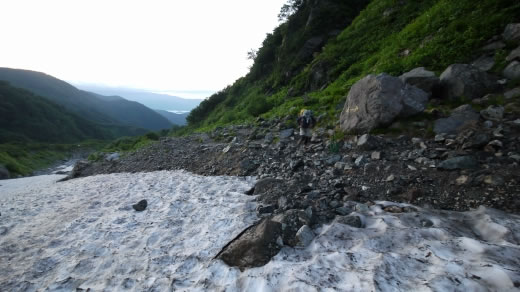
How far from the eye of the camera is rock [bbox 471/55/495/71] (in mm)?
9156

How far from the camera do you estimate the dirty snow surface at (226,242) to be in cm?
343

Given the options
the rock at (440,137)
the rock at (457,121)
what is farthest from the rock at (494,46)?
the rock at (440,137)

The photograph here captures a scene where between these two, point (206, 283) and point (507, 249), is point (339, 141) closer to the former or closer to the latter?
point (507, 249)

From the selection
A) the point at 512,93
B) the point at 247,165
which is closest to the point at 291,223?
the point at 247,165

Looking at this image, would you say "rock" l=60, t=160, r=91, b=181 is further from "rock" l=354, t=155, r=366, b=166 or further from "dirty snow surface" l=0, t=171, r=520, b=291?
"rock" l=354, t=155, r=366, b=166

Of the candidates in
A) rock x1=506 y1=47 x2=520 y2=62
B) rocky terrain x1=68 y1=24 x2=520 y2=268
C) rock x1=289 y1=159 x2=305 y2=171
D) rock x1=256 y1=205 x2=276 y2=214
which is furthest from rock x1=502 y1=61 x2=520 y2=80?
rock x1=256 y1=205 x2=276 y2=214

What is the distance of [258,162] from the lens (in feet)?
32.8

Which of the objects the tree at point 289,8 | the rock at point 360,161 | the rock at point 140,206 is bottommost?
the rock at point 140,206

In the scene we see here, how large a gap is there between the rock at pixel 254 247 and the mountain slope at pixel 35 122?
12048cm

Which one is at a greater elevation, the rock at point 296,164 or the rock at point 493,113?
the rock at point 493,113

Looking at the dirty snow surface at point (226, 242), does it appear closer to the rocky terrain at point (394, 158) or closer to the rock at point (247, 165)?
the rocky terrain at point (394, 158)

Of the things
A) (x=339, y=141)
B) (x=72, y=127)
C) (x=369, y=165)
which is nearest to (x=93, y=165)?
(x=339, y=141)

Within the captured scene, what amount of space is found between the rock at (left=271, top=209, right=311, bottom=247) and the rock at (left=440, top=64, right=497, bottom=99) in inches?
295

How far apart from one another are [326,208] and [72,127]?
530 ft
